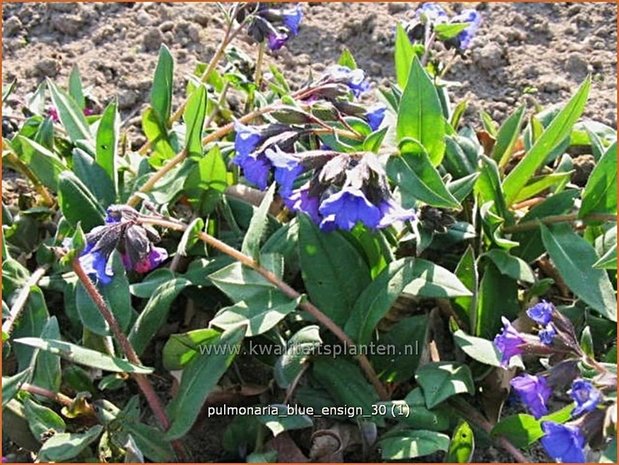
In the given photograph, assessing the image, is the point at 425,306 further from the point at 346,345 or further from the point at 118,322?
the point at 118,322

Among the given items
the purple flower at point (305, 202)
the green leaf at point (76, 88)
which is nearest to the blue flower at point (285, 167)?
the purple flower at point (305, 202)

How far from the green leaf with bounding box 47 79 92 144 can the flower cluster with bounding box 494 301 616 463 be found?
5.74ft

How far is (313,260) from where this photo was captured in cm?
286

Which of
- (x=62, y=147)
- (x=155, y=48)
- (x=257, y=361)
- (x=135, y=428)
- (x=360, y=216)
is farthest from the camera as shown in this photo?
(x=155, y=48)

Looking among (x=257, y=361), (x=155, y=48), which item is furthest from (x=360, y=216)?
(x=155, y=48)

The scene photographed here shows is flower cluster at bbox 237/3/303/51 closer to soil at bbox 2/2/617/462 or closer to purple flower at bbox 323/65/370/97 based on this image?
purple flower at bbox 323/65/370/97

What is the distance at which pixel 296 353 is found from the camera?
2.68 metres

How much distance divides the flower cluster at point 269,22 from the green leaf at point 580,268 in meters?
1.20

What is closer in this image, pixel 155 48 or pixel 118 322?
pixel 118 322

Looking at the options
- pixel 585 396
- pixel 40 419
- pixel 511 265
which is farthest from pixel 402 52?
pixel 40 419

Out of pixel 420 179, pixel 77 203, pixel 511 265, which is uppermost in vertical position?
pixel 420 179

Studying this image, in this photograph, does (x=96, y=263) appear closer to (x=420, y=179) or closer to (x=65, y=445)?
(x=65, y=445)

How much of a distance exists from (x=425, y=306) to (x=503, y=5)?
6.48 ft

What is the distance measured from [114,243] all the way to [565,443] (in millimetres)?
1313
